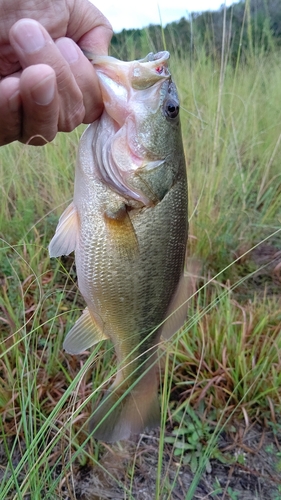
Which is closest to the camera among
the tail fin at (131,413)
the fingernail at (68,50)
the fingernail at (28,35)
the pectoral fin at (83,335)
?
the fingernail at (28,35)

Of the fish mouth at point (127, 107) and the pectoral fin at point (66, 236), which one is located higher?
the fish mouth at point (127, 107)

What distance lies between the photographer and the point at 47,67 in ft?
3.22

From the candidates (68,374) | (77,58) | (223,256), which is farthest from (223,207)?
(77,58)

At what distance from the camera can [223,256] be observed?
2.40 metres

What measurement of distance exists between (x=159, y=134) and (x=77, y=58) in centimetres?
30

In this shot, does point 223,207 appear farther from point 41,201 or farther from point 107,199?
point 107,199

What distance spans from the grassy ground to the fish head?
0.95 feet

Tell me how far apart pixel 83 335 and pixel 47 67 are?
2.46 feet

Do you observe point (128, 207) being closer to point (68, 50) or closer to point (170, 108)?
point (170, 108)

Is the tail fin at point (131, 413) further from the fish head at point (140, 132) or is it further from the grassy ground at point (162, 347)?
the fish head at point (140, 132)

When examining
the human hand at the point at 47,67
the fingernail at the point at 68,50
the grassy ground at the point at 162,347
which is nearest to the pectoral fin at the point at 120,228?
the grassy ground at the point at 162,347

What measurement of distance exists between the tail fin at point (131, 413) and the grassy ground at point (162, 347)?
83 millimetres

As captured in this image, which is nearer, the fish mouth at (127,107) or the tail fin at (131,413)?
the fish mouth at (127,107)

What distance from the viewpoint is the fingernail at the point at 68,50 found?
1147mm
